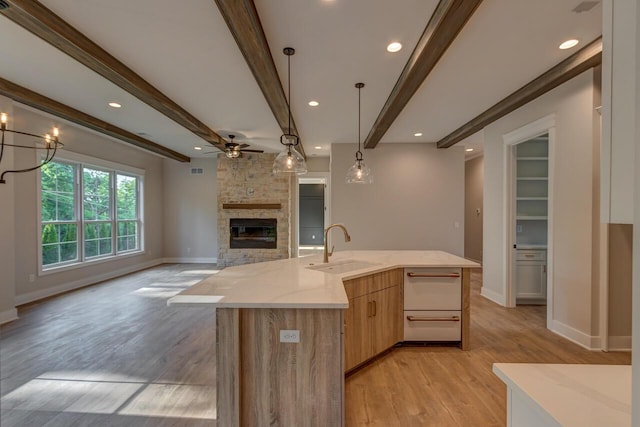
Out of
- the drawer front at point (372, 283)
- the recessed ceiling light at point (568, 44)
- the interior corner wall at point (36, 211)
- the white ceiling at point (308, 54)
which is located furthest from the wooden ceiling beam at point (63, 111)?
the recessed ceiling light at point (568, 44)

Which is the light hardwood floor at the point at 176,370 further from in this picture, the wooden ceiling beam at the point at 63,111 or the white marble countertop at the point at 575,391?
the wooden ceiling beam at the point at 63,111

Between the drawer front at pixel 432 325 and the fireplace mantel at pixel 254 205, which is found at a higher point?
the fireplace mantel at pixel 254 205

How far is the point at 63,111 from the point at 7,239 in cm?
179

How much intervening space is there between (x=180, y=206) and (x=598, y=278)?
318 inches

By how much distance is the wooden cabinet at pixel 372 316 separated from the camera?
222cm

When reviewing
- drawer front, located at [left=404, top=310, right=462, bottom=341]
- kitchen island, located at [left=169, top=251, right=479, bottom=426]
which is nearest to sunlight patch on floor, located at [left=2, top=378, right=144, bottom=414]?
kitchen island, located at [left=169, top=251, right=479, bottom=426]

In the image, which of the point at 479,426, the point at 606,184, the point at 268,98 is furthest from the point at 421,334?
the point at 268,98

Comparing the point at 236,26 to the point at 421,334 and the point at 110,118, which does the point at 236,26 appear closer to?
the point at 421,334

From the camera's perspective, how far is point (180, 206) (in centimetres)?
767

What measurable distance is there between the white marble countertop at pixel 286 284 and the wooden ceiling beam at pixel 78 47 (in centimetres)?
224

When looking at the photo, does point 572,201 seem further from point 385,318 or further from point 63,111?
point 63,111

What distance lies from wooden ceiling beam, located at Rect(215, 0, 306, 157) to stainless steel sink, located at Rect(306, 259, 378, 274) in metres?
1.85

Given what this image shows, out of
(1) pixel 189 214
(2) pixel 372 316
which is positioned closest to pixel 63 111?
(1) pixel 189 214

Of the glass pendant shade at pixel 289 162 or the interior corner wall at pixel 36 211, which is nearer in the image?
the glass pendant shade at pixel 289 162
